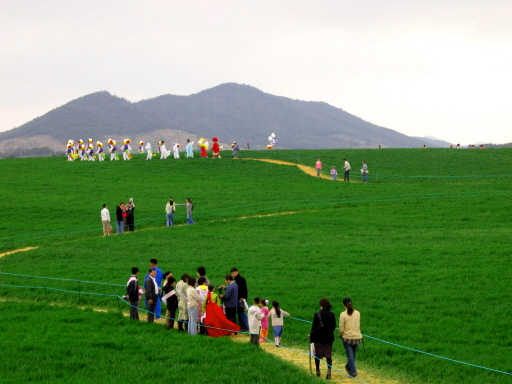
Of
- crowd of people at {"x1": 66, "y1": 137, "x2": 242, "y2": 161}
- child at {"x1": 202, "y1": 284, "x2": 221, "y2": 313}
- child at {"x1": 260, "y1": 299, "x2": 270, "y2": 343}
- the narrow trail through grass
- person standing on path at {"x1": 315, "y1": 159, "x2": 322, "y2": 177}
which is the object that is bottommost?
the narrow trail through grass

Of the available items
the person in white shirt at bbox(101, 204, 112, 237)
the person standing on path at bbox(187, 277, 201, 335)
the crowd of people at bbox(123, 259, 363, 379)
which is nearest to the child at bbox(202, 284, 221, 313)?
the crowd of people at bbox(123, 259, 363, 379)

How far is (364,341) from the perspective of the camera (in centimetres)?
1791

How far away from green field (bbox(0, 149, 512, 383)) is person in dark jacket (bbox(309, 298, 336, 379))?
166cm

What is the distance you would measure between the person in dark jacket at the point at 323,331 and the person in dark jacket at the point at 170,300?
543cm

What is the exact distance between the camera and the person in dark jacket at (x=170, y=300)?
18672 mm

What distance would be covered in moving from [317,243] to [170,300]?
47.8ft

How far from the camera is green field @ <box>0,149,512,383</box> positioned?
60.8ft

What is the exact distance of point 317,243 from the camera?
3209 cm

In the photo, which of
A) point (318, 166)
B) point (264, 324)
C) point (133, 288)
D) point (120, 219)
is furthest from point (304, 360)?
point (318, 166)

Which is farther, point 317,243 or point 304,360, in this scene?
point 317,243


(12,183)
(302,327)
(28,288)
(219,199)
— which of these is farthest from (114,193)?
(302,327)

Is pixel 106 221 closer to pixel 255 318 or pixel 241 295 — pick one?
pixel 241 295

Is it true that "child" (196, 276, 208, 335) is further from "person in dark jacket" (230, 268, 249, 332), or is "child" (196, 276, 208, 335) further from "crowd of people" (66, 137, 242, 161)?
"crowd of people" (66, 137, 242, 161)

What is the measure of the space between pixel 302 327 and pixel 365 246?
11969mm
